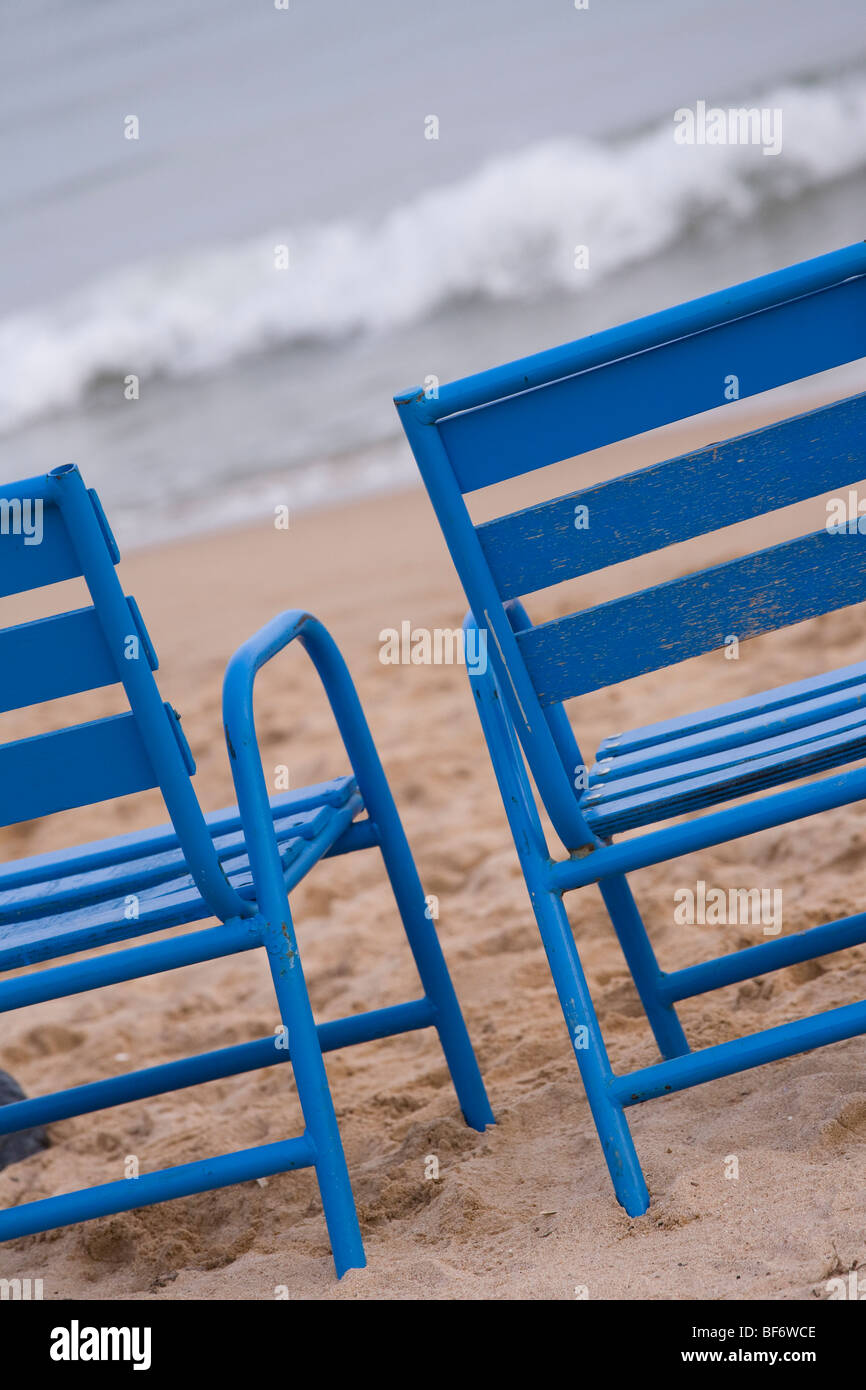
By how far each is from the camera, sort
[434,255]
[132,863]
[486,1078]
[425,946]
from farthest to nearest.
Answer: [434,255]
[486,1078]
[425,946]
[132,863]

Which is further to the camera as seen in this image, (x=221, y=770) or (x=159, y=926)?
(x=221, y=770)

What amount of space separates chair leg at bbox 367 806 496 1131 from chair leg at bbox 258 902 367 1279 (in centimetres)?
41

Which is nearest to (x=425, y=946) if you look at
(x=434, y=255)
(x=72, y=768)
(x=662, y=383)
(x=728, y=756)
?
(x=728, y=756)

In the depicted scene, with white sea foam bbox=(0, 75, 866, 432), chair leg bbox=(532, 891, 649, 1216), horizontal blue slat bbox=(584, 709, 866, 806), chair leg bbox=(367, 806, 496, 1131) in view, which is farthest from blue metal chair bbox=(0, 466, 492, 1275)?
white sea foam bbox=(0, 75, 866, 432)

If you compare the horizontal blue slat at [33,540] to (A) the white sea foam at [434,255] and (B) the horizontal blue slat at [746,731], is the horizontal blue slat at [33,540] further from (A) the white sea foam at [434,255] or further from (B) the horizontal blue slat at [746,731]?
(A) the white sea foam at [434,255]

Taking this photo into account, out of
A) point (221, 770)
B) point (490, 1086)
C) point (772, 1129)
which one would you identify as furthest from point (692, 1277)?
point (221, 770)

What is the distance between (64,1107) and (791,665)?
2457 mm

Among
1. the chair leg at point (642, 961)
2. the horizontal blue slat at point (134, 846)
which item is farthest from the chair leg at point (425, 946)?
the chair leg at point (642, 961)

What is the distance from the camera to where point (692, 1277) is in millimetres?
1396

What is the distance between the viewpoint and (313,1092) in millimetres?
1572

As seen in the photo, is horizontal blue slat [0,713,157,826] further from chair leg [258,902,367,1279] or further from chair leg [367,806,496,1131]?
chair leg [367,806,496,1131]

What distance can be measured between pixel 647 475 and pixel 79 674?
69 centimetres

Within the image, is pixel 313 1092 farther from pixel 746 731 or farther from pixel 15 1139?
pixel 15 1139
